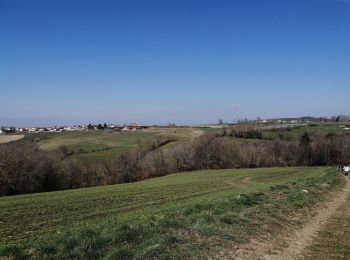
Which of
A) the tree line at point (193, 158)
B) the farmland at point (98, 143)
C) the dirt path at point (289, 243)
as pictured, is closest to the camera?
the dirt path at point (289, 243)

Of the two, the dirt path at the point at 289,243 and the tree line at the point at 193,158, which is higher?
the dirt path at the point at 289,243

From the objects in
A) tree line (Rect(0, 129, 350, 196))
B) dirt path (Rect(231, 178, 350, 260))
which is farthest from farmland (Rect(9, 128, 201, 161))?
dirt path (Rect(231, 178, 350, 260))

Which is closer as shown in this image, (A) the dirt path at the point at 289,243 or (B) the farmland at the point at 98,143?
(A) the dirt path at the point at 289,243

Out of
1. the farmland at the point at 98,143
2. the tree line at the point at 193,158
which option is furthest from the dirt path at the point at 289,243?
the farmland at the point at 98,143

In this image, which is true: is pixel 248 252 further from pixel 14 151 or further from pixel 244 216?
pixel 14 151

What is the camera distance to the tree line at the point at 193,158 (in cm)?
9200

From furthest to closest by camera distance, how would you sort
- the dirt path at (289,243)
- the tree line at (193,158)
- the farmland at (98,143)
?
the farmland at (98,143) → the tree line at (193,158) → the dirt path at (289,243)

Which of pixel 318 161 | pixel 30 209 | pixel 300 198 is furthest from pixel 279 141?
pixel 300 198

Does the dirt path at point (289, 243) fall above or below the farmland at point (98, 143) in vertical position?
above

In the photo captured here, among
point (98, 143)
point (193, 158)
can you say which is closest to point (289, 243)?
point (193, 158)

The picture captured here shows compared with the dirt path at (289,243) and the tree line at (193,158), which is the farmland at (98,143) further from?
the dirt path at (289,243)

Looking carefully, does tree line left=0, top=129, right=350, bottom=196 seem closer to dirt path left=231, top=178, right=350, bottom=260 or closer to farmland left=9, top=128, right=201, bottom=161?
farmland left=9, top=128, right=201, bottom=161

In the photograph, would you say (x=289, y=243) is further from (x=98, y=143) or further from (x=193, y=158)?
(x=98, y=143)

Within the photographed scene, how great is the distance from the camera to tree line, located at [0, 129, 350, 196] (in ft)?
302
